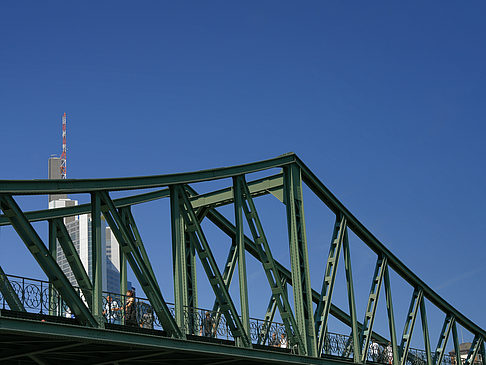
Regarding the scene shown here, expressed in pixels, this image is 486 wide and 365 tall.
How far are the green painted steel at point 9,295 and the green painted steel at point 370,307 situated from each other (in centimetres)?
1671

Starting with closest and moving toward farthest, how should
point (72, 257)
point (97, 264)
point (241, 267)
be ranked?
point (97, 264) < point (72, 257) < point (241, 267)

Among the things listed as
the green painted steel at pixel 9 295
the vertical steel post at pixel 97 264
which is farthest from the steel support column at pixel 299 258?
the green painted steel at pixel 9 295

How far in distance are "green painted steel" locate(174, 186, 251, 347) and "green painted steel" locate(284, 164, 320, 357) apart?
4.73m

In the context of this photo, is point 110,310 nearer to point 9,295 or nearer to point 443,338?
→ point 9,295

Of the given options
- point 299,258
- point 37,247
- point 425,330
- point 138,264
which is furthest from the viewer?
point 425,330

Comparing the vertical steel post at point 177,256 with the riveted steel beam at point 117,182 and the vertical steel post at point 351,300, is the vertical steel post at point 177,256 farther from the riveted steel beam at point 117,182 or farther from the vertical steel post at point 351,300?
the vertical steel post at point 351,300

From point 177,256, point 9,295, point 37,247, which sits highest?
point 177,256

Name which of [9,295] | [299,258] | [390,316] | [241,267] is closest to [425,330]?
[390,316]

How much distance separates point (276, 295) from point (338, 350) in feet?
21.1

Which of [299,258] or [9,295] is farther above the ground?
[299,258]

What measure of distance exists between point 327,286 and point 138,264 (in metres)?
11.9

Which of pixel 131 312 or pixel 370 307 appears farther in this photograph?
pixel 370 307

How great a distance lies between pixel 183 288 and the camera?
29812 mm

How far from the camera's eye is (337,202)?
3778 cm
